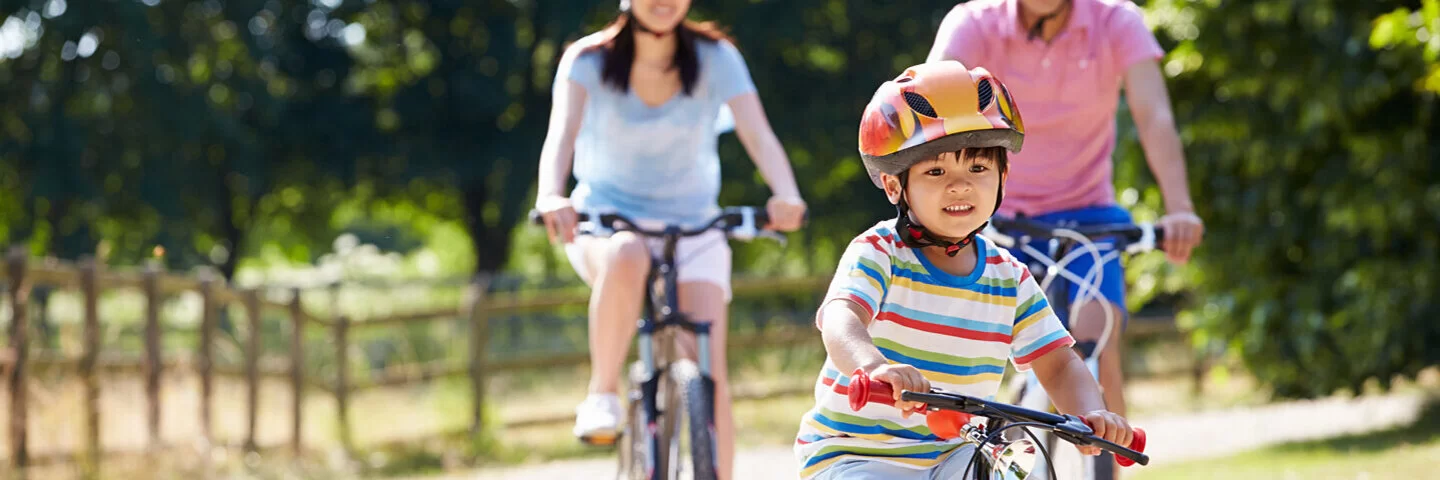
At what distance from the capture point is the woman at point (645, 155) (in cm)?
479

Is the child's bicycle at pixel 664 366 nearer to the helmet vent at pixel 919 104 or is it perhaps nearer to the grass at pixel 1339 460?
the helmet vent at pixel 919 104

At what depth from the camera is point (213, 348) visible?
1132cm

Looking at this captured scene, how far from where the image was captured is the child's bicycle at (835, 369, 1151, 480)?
245 cm

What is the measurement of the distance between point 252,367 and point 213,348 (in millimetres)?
834

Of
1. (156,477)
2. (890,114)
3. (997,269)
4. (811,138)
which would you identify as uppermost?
(811,138)

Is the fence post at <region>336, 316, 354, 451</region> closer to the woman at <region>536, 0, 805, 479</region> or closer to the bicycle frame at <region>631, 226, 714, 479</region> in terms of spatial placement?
the woman at <region>536, 0, 805, 479</region>

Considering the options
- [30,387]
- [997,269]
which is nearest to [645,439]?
[997,269]

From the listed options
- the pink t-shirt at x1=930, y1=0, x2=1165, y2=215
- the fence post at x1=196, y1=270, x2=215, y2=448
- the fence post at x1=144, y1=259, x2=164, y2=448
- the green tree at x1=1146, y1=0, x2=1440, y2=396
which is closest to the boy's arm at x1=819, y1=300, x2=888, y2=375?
the pink t-shirt at x1=930, y1=0, x2=1165, y2=215

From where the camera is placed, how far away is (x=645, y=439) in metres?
4.63

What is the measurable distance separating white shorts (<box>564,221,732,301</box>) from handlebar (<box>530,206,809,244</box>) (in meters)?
0.07

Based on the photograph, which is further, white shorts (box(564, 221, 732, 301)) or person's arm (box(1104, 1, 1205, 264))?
A: white shorts (box(564, 221, 732, 301))

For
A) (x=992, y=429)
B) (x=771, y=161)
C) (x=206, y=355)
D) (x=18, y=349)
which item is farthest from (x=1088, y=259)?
(x=206, y=355)

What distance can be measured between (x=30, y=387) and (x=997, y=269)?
6.87 meters

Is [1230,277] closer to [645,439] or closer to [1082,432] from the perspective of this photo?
[645,439]
